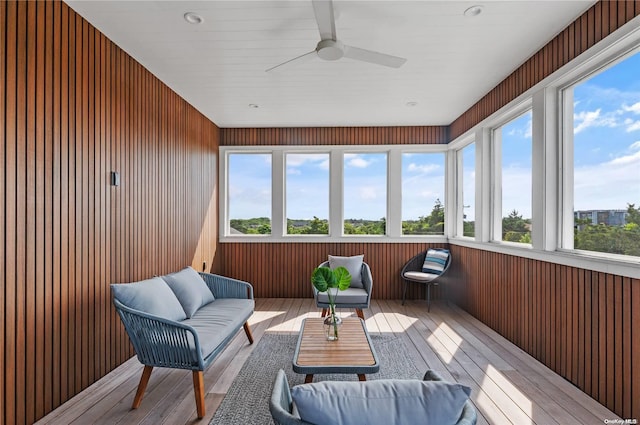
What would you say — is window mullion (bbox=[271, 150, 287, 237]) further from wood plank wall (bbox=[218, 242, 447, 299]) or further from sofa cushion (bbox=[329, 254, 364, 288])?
sofa cushion (bbox=[329, 254, 364, 288])

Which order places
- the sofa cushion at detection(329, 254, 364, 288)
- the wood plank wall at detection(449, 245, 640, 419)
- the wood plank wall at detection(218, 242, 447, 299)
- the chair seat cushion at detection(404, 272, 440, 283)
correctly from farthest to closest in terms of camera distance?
the wood plank wall at detection(218, 242, 447, 299)
the chair seat cushion at detection(404, 272, 440, 283)
the sofa cushion at detection(329, 254, 364, 288)
the wood plank wall at detection(449, 245, 640, 419)

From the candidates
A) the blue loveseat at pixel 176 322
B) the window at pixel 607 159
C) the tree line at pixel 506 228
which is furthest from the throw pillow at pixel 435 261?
the blue loveseat at pixel 176 322

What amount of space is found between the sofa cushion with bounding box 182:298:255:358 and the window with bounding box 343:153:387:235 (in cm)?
268

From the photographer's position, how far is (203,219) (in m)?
5.05

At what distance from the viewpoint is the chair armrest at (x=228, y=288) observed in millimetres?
3730

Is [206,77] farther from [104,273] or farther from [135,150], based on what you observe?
[104,273]

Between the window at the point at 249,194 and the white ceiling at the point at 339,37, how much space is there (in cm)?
134

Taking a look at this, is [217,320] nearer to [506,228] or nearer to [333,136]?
[506,228]

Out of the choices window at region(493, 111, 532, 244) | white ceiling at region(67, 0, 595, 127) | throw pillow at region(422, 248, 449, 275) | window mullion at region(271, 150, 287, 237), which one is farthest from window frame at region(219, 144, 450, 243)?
window at region(493, 111, 532, 244)

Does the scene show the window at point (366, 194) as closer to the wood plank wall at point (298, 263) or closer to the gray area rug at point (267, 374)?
the wood plank wall at point (298, 263)

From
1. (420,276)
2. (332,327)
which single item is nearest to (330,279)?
(332,327)

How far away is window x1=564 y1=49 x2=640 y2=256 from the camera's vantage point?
2275 mm

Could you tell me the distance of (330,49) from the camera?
8.02ft

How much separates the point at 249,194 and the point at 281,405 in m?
4.87
